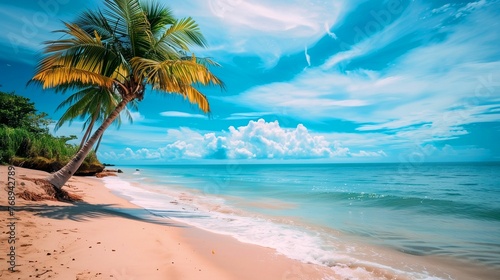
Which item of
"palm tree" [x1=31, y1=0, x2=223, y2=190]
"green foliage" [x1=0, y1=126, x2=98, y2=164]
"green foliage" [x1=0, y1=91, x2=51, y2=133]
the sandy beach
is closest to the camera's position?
the sandy beach

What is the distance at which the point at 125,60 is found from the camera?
829 centimetres

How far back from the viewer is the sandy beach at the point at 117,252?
3054 mm

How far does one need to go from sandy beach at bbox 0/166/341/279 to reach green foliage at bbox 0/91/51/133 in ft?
63.7

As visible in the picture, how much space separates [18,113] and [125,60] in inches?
736

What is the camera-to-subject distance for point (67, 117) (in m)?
10.2

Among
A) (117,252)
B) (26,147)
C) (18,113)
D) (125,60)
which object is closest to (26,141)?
(26,147)

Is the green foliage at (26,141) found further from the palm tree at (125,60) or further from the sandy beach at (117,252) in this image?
the sandy beach at (117,252)

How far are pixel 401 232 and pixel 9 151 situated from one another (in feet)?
65.5

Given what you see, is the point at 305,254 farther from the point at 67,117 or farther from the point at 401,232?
the point at 67,117

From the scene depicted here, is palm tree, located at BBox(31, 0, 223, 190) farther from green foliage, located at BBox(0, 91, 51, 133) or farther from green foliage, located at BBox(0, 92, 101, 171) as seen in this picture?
green foliage, located at BBox(0, 91, 51, 133)

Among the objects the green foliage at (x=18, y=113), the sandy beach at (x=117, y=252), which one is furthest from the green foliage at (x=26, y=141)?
the sandy beach at (x=117, y=252)

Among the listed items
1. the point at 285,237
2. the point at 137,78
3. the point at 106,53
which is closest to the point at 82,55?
the point at 106,53

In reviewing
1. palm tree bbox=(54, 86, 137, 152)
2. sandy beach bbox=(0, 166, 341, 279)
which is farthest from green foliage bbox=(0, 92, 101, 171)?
sandy beach bbox=(0, 166, 341, 279)

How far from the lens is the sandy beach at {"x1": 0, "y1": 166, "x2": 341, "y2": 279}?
3.05m
